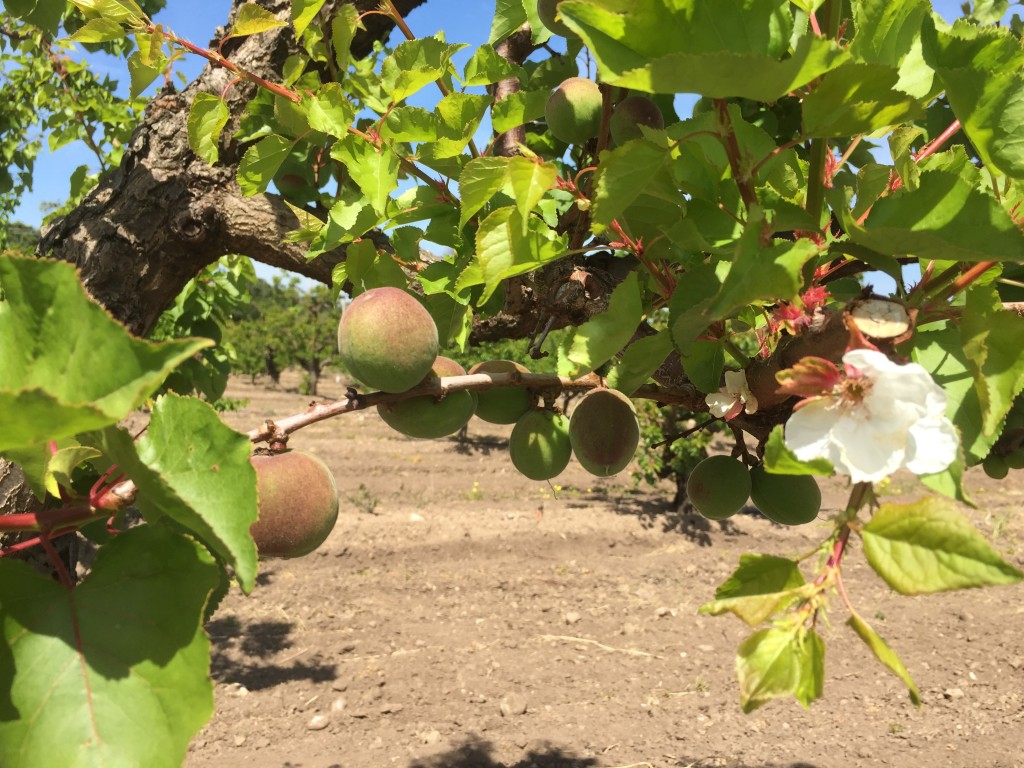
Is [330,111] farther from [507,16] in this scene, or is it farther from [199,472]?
[199,472]

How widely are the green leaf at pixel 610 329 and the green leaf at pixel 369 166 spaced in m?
0.56

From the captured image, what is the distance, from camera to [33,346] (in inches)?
25.5

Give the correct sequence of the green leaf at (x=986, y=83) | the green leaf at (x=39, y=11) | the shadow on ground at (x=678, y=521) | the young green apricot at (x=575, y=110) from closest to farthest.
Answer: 1. the green leaf at (x=986, y=83)
2. the young green apricot at (x=575, y=110)
3. the green leaf at (x=39, y=11)
4. the shadow on ground at (x=678, y=521)

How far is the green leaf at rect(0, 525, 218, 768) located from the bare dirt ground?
4.16 metres

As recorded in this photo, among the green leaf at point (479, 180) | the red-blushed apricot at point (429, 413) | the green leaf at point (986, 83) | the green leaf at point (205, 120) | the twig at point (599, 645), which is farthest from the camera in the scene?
the twig at point (599, 645)

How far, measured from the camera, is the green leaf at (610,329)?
2.98 ft

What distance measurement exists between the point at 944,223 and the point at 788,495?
0.73 metres

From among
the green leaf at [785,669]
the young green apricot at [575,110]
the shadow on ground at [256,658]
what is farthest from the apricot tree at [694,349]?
the shadow on ground at [256,658]

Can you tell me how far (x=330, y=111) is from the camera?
1.35 meters

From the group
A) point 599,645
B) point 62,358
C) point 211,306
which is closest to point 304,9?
point 62,358

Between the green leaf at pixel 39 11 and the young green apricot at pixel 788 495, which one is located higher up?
the green leaf at pixel 39 11

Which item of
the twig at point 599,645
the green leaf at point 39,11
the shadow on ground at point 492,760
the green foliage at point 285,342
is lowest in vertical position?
the shadow on ground at point 492,760

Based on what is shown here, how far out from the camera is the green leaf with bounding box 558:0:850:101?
0.61 metres

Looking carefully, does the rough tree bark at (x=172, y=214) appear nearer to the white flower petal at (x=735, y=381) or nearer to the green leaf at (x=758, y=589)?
the white flower petal at (x=735, y=381)
